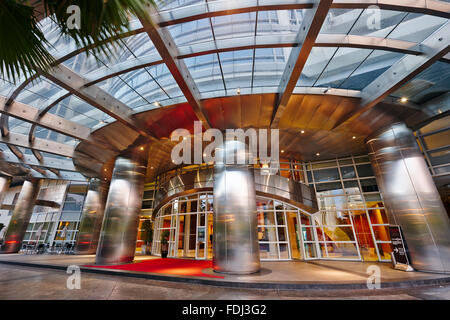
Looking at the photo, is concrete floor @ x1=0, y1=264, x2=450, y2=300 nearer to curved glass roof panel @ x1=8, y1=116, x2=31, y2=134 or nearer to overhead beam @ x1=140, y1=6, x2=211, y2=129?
overhead beam @ x1=140, y1=6, x2=211, y2=129

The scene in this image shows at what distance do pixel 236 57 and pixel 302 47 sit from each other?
2.28m

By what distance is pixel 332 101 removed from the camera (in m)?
7.80

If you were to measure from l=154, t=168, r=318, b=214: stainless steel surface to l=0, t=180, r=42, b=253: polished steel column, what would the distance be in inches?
564

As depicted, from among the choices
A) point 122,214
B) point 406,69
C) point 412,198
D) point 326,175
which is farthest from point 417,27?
point 122,214

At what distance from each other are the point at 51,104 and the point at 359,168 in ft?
54.3

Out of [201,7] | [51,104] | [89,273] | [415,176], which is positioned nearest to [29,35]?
[201,7]

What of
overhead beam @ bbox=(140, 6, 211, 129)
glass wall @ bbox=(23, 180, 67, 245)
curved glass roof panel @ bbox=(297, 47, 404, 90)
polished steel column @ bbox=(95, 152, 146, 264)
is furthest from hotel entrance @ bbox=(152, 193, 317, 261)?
glass wall @ bbox=(23, 180, 67, 245)

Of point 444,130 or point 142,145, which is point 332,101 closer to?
point 444,130

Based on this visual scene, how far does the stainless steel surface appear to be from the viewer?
11391 millimetres

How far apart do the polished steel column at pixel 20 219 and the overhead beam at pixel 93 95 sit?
53.3 feet

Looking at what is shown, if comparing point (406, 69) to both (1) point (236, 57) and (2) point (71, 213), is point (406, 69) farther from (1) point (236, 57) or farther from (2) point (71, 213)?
(2) point (71, 213)

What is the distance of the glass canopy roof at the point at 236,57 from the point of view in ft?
17.6

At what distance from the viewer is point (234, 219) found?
7.82m
